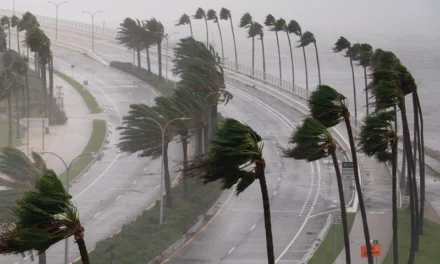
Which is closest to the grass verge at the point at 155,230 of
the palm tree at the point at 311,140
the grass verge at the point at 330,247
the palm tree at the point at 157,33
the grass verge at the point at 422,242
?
the grass verge at the point at 330,247

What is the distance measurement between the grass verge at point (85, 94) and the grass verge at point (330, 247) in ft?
183

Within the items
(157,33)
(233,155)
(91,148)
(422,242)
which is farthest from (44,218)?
(157,33)

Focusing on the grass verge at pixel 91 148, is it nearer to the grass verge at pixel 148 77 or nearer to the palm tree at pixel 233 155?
the grass verge at pixel 148 77

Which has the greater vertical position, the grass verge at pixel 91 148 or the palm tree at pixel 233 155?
the palm tree at pixel 233 155

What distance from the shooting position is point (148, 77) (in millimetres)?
141125

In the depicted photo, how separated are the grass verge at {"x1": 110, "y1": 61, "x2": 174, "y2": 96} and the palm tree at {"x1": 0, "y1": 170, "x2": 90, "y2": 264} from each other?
95686 millimetres

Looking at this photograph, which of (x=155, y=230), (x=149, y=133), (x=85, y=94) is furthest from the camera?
(x=85, y=94)

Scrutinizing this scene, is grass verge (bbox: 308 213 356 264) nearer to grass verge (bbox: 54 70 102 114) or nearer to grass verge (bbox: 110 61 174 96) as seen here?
grass verge (bbox: 54 70 102 114)

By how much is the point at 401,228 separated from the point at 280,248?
8.76 meters

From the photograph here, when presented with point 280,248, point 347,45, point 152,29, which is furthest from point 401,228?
point 152,29

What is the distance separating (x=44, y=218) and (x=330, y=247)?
131 ft

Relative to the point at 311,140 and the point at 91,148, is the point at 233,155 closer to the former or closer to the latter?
the point at 311,140

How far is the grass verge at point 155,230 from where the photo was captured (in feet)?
196

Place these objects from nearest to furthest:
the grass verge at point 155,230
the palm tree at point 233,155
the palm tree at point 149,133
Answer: the palm tree at point 233,155
the grass verge at point 155,230
the palm tree at point 149,133
